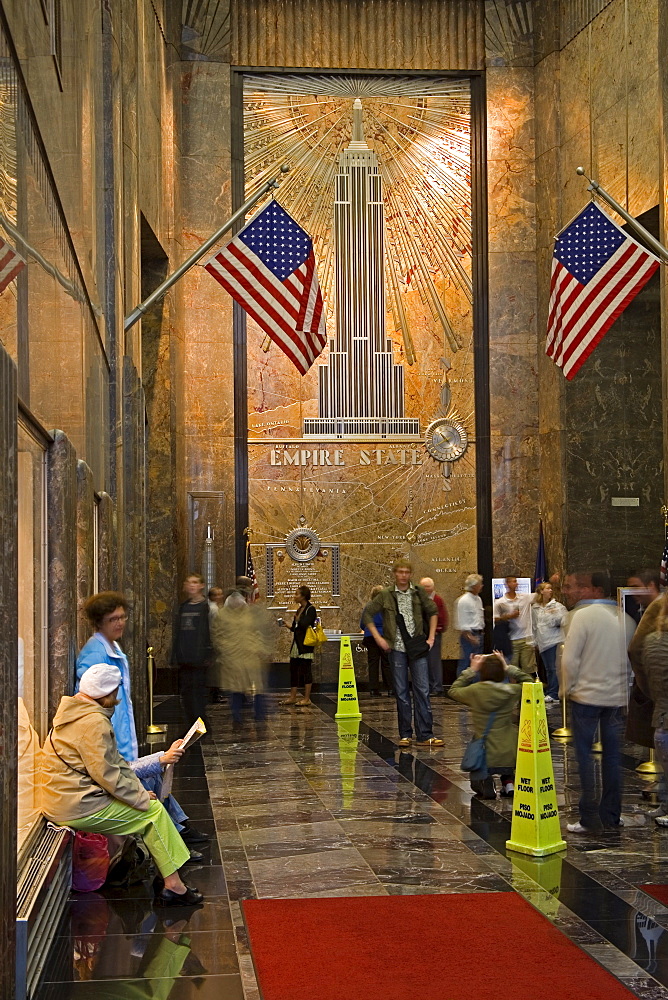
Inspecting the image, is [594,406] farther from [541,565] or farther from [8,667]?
[8,667]

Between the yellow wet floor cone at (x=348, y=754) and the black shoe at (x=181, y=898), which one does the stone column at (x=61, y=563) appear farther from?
the yellow wet floor cone at (x=348, y=754)

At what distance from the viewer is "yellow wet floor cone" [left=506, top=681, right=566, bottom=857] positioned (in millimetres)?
7980

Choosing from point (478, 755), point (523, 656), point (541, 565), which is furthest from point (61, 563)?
point (541, 565)

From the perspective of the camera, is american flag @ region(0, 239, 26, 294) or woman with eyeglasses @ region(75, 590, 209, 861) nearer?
american flag @ region(0, 239, 26, 294)

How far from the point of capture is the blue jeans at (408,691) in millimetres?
12941

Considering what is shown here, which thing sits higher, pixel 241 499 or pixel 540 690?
pixel 241 499

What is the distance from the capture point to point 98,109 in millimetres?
11188

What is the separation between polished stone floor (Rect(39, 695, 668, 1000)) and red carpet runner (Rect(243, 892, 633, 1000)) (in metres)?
0.13

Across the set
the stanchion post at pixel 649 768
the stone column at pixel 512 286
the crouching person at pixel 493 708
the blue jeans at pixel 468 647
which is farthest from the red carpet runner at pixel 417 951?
the stone column at pixel 512 286

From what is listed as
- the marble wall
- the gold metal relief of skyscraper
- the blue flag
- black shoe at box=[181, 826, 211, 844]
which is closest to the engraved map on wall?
the gold metal relief of skyscraper

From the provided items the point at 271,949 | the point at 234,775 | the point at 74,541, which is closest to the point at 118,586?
the point at 234,775

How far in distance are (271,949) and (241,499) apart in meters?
15.4

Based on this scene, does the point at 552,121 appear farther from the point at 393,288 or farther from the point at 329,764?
the point at 329,764

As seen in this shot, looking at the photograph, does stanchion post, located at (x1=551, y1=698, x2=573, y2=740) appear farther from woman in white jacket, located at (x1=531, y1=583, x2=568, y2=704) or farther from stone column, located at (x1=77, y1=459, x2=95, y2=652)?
stone column, located at (x1=77, y1=459, x2=95, y2=652)
